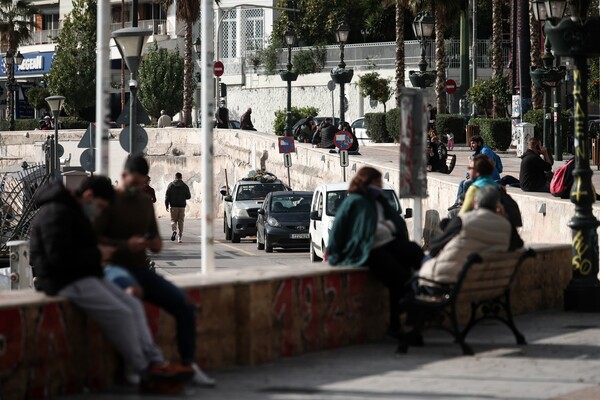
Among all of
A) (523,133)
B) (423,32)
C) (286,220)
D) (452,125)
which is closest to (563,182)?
(286,220)

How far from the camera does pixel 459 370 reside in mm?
10953

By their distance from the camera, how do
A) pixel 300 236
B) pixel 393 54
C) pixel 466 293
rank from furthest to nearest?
pixel 393 54 < pixel 300 236 < pixel 466 293

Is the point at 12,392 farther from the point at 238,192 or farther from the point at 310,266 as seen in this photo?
the point at 238,192

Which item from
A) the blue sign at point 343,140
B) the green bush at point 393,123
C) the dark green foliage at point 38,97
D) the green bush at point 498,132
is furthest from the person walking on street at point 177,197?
the dark green foliage at point 38,97

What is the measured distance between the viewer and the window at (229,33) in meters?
80.9

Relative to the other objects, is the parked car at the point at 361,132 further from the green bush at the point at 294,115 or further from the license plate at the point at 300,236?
the license plate at the point at 300,236

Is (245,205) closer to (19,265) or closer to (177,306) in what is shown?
(19,265)

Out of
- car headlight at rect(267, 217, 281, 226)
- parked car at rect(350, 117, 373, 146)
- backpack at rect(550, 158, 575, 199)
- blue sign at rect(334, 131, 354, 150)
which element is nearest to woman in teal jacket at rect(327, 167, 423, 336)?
backpack at rect(550, 158, 575, 199)

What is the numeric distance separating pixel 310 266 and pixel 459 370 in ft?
6.65

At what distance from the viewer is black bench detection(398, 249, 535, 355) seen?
11453 millimetres

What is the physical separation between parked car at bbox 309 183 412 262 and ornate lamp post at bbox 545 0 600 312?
13.2 m

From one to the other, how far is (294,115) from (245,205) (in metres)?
25.4

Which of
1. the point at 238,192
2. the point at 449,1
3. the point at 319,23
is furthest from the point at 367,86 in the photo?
the point at 238,192

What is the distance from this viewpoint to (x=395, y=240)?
12320 mm
